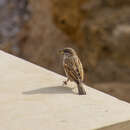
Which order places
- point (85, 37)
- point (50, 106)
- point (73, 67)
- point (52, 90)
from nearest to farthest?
point (50, 106) < point (52, 90) < point (73, 67) < point (85, 37)

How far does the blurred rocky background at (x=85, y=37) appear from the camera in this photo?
11.4 m

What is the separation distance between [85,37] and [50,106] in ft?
32.5

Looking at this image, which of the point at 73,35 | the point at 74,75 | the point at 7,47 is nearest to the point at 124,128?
the point at 74,75

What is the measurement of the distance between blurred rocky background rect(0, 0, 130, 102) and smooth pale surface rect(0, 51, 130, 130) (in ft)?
24.1

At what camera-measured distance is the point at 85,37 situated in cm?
1220

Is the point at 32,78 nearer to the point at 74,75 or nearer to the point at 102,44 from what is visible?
the point at 74,75

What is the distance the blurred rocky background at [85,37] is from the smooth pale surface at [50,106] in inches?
289

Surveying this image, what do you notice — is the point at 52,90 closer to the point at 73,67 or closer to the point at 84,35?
the point at 73,67

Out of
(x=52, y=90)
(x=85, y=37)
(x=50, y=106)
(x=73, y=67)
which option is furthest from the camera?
(x=85, y=37)

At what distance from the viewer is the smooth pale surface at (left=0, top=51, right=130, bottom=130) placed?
213 cm

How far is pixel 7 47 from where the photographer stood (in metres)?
13.5

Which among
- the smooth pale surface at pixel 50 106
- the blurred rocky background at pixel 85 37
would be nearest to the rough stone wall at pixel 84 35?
the blurred rocky background at pixel 85 37

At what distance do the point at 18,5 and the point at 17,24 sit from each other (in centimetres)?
117

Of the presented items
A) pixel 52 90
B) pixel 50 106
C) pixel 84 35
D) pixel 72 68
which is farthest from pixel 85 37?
pixel 50 106
